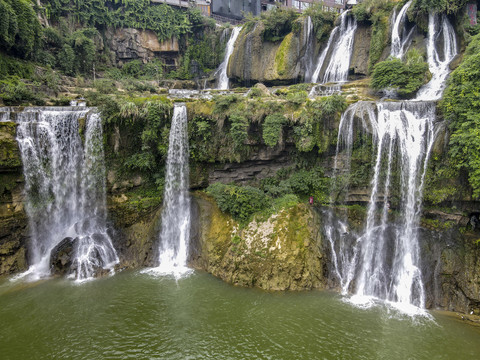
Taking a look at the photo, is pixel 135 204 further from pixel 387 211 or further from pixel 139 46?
pixel 139 46

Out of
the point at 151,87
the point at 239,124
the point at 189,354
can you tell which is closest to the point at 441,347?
the point at 189,354

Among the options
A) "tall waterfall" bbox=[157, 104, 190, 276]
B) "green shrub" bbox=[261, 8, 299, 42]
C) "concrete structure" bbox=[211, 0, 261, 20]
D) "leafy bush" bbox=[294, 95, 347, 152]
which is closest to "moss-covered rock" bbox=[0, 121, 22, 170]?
"tall waterfall" bbox=[157, 104, 190, 276]

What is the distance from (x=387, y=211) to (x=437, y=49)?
12.6 m

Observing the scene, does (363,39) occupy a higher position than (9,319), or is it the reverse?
(363,39)

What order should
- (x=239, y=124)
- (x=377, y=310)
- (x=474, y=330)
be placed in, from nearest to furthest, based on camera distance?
(x=474, y=330) → (x=377, y=310) → (x=239, y=124)

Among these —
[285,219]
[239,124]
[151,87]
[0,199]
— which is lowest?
[285,219]

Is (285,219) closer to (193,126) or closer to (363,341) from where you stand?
(363,341)

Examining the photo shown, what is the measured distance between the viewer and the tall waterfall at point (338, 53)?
2252 cm

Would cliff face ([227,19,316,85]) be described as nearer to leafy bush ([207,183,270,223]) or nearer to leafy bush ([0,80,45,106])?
leafy bush ([207,183,270,223])

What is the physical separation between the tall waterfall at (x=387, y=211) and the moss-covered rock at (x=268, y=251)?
4.09 feet

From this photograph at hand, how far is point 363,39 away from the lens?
22266 millimetres

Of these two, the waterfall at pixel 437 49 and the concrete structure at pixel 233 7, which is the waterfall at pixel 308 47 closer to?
the waterfall at pixel 437 49

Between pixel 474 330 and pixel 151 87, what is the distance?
26093 mm

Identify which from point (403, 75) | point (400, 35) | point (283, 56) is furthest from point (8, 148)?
point (400, 35)
